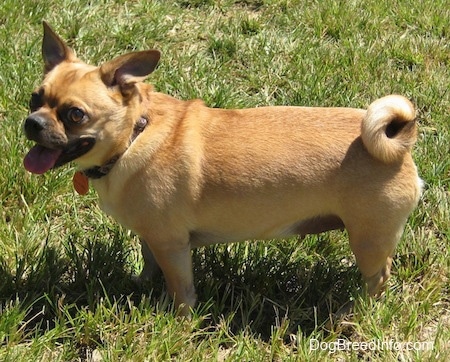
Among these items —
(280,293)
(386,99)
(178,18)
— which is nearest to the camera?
(386,99)

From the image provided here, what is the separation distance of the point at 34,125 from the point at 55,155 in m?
0.18

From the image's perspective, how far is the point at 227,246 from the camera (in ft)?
12.7

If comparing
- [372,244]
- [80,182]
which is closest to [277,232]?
[372,244]

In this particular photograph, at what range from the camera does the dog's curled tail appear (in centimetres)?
306

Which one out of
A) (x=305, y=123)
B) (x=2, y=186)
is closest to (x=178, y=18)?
(x=2, y=186)

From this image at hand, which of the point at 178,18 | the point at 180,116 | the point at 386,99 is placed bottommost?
the point at 178,18

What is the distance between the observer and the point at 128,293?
3.55m

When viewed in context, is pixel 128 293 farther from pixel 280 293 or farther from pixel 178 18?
pixel 178 18

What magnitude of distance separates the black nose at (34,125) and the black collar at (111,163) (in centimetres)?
37

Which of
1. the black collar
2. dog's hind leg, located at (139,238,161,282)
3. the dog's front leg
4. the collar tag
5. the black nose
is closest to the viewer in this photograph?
the black nose

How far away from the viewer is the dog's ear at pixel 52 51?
336cm

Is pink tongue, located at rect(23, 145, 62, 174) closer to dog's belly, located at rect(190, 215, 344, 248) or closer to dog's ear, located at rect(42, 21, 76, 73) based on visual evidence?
dog's ear, located at rect(42, 21, 76, 73)

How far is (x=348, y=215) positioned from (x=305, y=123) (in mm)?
497

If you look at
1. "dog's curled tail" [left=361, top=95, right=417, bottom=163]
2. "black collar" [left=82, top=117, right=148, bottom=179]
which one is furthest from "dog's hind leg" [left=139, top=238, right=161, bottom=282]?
"dog's curled tail" [left=361, top=95, right=417, bottom=163]
